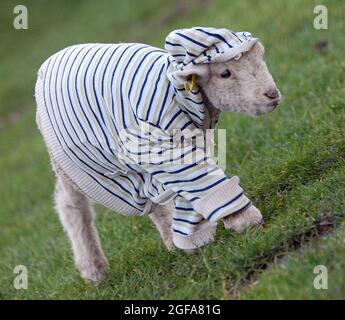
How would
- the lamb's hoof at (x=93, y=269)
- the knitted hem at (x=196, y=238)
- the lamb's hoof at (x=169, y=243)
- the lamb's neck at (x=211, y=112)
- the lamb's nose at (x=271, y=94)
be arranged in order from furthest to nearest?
the lamb's hoof at (x=93, y=269)
the lamb's hoof at (x=169, y=243)
the knitted hem at (x=196, y=238)
the lamb's neck at (x=211, y=112)
the lamb's nose at (x=271, y=94)

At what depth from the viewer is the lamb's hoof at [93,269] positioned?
545 cm

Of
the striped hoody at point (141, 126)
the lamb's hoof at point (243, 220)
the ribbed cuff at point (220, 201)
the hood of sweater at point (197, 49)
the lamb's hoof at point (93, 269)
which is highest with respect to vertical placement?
the hood of sweater at point (197, 49)

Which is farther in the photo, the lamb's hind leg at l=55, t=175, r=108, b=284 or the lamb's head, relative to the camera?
the lamb's hind leg at l=55, t=175, r=108, b=284

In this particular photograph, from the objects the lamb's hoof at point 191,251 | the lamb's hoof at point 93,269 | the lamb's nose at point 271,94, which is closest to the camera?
the lamb's nose at point 271,94

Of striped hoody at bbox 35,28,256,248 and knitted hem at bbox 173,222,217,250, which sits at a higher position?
striped hoody at bbox 35,28,256,248

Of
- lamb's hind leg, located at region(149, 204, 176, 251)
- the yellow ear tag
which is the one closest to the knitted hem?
lamb's hind leg, located at region(149, 204, 176, 251)

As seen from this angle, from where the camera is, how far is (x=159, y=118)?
4531 millimetres

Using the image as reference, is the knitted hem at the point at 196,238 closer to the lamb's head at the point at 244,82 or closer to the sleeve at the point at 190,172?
the sleeve at the point at 190,172

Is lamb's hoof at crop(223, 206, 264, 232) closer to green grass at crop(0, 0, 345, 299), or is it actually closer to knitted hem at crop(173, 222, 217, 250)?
green grass at crop(0, 0, 345, 299)

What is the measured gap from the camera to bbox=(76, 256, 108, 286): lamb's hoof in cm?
545

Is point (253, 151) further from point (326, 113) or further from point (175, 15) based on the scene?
point (175, 15)

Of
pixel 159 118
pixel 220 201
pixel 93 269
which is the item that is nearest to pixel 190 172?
pixel 220 201

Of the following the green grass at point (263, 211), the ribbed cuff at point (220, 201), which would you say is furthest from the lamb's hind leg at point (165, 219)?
the ribbed cuff at point (220, 201)

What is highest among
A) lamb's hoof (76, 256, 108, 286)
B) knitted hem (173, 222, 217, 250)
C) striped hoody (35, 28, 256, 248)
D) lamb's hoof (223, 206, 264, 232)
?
striped hoody (35, 28, 256, 248)
